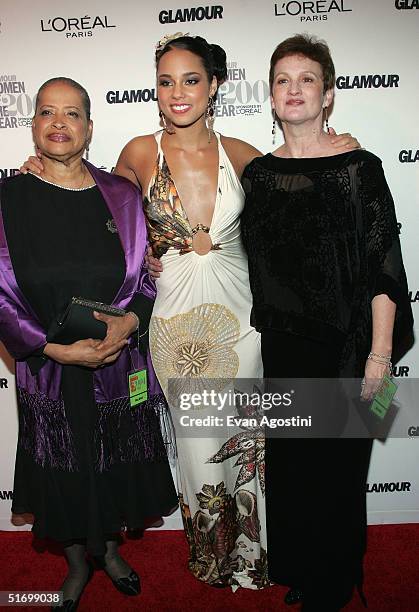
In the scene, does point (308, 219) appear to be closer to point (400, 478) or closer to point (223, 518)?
→ point (223, 518)

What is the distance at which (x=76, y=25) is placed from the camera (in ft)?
9.29

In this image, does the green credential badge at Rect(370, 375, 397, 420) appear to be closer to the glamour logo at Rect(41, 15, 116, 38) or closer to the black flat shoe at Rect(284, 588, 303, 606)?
the black flat shoe at Rect(284, 588, 303, 606)

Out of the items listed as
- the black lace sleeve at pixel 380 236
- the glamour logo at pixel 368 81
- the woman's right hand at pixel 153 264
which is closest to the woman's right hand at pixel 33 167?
the woman's right hand at pixel 153 264

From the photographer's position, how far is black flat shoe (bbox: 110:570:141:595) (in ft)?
8.38

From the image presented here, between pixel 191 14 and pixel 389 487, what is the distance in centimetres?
267

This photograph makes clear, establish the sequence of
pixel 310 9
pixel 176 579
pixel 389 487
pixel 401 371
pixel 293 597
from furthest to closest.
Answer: pixel 389 487, pixel 401 371, pixel 310 9, pixel 176 579, pixel 293 597

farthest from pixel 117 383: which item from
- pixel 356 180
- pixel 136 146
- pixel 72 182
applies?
pixel 356 180

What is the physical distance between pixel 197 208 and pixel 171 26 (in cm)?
105

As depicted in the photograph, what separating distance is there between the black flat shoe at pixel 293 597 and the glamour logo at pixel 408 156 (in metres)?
2.07

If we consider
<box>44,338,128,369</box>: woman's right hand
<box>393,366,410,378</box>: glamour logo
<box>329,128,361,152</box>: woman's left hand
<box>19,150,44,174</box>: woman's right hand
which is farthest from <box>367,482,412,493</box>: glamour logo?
<box>19,150,44,174</box>: woman's right hand

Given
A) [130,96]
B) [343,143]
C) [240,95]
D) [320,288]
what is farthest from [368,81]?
[320,288]

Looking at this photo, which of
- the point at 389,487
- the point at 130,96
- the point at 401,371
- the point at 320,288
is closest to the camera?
the point at 320,288

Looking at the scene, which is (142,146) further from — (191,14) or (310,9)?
(310,9)
